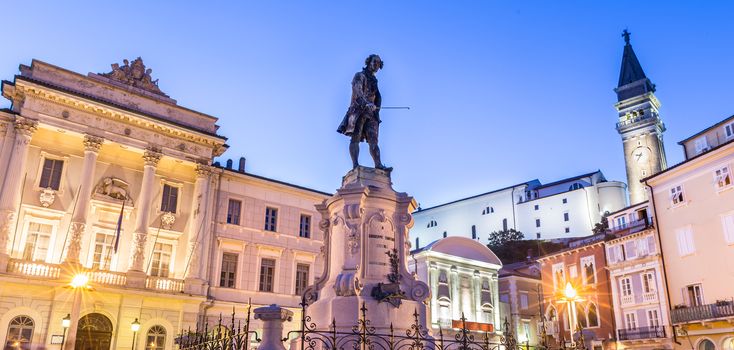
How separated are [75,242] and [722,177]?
3505cm

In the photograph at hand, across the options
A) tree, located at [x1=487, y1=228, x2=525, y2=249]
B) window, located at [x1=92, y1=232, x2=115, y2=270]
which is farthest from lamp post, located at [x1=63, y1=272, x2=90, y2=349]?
tree, located at [x1=487, y1=228, x2=525, y2=249]

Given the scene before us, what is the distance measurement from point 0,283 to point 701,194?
37.5 meters

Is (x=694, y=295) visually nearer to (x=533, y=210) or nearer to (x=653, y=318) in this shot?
(x=653, y=318)

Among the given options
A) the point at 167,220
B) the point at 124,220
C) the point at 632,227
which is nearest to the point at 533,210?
the point at 632,227

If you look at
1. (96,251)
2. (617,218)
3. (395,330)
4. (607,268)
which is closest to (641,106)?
(617,218)

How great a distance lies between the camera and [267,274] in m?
33.9

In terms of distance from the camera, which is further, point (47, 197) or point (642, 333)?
point (642, 333)

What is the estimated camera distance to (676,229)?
33781mm

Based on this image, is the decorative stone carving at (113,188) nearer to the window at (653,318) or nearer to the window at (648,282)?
the window at (648,282)

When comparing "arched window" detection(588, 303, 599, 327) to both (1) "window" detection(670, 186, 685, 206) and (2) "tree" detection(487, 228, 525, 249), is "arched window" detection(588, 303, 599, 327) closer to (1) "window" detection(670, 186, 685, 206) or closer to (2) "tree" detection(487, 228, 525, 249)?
(1) "window" detection(670, 186, 685, 206)

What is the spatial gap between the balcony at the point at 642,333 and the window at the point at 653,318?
15.5 inches

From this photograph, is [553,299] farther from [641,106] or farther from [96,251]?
[641,106]

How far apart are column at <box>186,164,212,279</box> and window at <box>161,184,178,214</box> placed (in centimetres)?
→ 117

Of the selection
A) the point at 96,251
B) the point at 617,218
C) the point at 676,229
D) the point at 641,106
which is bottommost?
the point at 96,251
